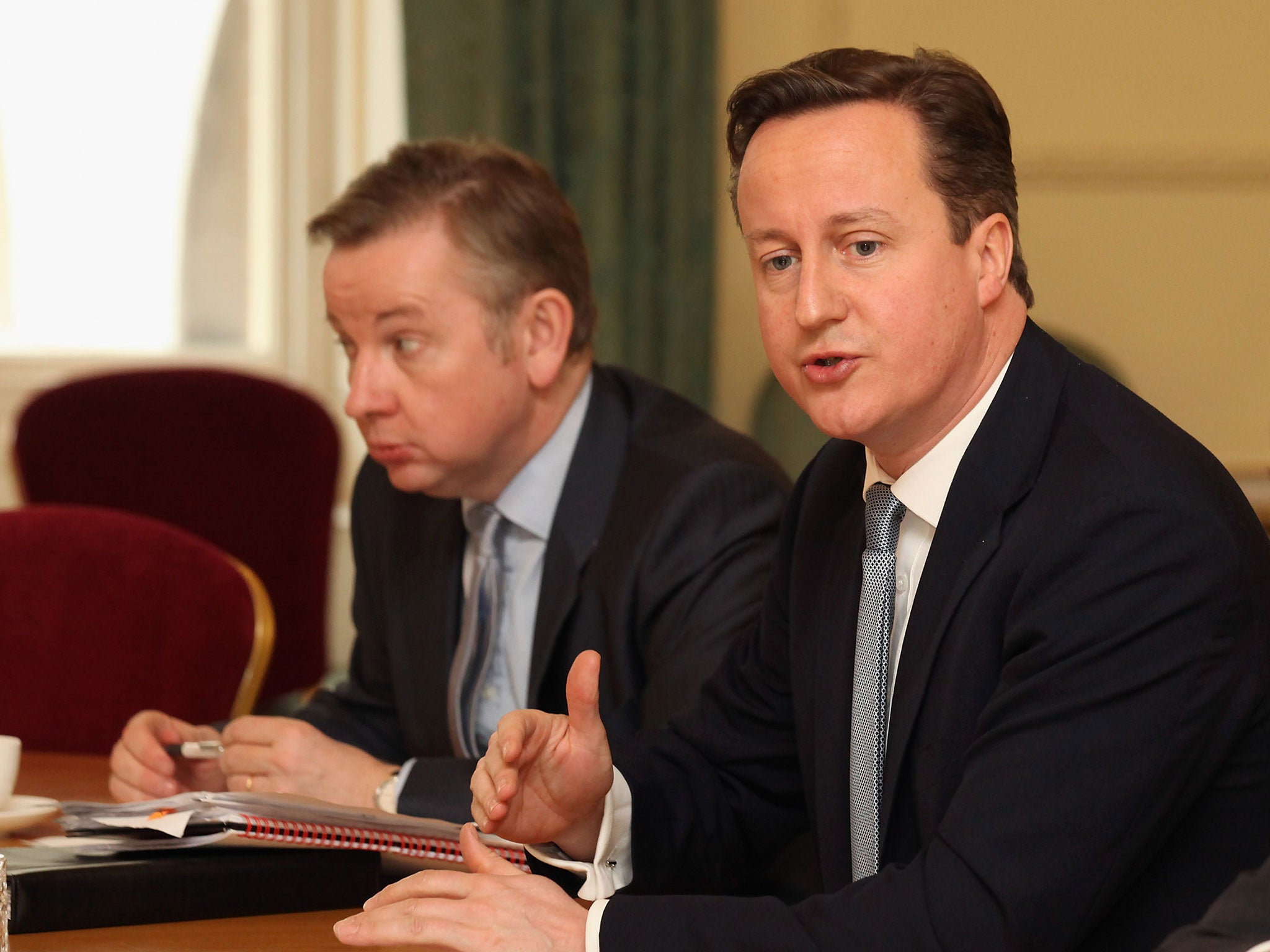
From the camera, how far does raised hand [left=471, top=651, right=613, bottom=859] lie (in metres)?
1.31

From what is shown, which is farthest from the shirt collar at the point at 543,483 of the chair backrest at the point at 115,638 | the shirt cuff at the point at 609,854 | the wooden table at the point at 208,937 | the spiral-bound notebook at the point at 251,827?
the wooden table at the point at 208,937

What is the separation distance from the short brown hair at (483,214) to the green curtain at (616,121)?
5.22 ft

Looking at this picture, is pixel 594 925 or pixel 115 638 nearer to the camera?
pixel 594 925

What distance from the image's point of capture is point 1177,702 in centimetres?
111

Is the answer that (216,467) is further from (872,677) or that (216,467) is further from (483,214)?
(872,677)

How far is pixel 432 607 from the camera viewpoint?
82.9 inches

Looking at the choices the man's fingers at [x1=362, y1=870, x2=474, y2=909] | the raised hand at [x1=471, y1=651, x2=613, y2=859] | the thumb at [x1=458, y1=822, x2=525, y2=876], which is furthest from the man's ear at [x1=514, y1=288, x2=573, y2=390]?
the man's fingers at [x1=362, y1=870, x2=474, y2=909]

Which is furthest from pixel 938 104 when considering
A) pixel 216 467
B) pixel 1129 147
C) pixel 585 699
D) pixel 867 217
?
pixel 1129 147

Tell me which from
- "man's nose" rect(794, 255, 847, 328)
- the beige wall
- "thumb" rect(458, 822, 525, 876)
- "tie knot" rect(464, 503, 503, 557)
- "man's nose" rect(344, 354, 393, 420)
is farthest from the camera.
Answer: the beige wall

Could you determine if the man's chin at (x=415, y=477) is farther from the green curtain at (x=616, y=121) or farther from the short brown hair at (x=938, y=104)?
the green curtain at (x=616, y=121)

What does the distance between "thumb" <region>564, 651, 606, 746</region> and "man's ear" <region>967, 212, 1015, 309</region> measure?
0.48m

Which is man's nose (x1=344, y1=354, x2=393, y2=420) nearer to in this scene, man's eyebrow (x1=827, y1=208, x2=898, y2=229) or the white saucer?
the white saucer

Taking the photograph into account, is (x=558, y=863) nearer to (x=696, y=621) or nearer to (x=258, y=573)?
(x=696, y=621)

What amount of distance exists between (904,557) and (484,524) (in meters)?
0.84
